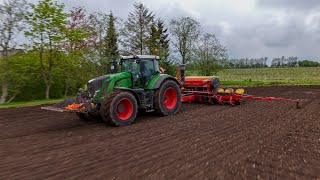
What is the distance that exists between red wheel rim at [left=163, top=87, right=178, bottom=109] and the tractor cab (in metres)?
1.05

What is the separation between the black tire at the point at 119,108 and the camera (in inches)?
339

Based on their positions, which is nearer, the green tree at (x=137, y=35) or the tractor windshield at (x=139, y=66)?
the tractor windshield at (x=139, y=66)

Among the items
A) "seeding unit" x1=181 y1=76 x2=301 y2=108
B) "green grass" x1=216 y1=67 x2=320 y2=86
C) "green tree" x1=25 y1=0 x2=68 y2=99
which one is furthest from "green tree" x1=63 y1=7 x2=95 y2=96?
"green grass" x1=216 y1=67 x2=320 y2=86

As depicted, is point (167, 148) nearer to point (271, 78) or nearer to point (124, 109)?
point (124, 109)

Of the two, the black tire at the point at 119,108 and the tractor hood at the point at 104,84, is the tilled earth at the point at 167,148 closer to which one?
the black tire at the point at 119,108

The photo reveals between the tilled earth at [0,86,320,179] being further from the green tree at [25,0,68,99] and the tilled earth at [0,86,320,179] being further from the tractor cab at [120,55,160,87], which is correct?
the green tree at [25,0,68,99]

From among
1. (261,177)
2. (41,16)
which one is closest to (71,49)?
(41,16)

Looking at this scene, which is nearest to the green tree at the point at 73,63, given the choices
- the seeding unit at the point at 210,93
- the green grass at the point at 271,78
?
the seeding unit at the point at 210,93

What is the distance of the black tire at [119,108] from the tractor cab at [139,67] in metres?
1.16

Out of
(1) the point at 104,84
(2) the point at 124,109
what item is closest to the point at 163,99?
(2) the point at 124,109

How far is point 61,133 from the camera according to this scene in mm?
8203

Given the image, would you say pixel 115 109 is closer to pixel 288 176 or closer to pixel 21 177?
pixel 21 177

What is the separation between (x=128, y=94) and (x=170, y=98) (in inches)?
112

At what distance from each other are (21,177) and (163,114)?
6423mm
